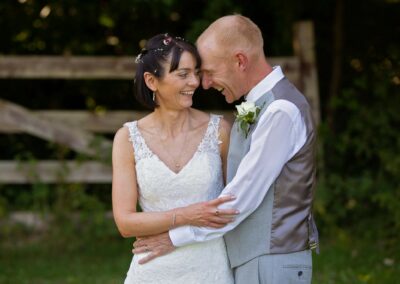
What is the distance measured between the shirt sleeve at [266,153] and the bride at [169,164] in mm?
329

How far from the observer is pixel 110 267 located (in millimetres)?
7312

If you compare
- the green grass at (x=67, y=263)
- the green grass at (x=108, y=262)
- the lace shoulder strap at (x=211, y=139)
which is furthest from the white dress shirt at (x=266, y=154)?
the green grass at (x=67, y=263)

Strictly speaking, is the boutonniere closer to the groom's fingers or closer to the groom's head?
the groom's head

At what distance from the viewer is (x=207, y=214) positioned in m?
3.78

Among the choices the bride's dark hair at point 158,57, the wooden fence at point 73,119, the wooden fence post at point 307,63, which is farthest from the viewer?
the wooden fence post at point 307,63

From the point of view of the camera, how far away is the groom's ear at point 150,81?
403cm

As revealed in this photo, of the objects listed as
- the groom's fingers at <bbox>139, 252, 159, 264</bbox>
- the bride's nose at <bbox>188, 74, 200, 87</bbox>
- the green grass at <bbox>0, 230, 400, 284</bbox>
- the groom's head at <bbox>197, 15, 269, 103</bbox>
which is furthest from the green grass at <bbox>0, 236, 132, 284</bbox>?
the groom's head at <bbox>197, 15, 269, 103</bbox>

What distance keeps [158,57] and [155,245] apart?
2.85 feet

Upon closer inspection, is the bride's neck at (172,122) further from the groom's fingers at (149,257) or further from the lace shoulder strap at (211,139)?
the groom's fingers at (149,257)

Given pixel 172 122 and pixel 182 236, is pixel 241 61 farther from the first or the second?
pixel 182 236

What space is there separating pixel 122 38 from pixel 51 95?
105cm

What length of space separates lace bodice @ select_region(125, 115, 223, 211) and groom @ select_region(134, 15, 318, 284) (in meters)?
0.19

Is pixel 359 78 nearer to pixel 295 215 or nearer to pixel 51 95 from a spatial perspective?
pixel 51 95

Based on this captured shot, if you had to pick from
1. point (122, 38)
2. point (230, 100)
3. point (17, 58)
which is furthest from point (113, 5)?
point (230, 100)
